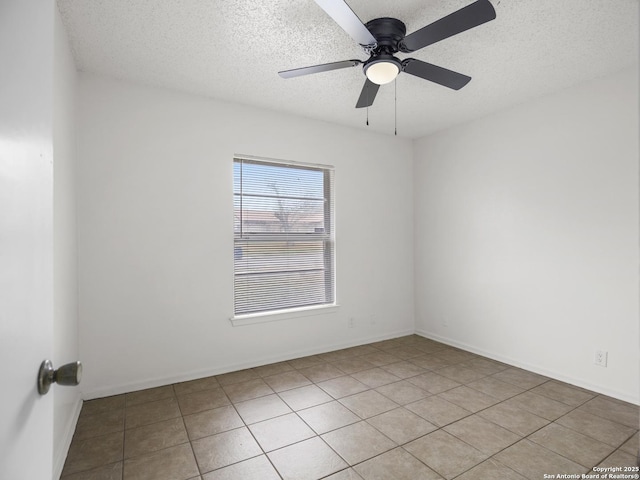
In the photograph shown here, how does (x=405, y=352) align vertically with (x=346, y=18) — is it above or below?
below

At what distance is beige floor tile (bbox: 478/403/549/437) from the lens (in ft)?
7.50

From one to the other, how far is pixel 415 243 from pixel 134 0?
3.83 m

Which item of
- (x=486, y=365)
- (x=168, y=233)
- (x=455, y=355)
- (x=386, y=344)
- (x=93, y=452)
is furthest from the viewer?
(x=386, y=344)

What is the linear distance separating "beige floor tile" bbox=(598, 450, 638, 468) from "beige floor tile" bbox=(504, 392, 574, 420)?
0.43 m

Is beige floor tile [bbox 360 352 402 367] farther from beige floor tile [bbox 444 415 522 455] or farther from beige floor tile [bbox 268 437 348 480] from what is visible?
beige floor tile [bbox 268 437 348 480]

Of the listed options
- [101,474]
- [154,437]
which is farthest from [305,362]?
[101,474]

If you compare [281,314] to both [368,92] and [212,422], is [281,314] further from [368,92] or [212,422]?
[368,92]

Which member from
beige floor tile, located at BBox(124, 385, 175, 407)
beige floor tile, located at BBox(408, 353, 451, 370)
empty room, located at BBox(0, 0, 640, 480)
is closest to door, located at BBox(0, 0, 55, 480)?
empty room, located at BBox(0, 0, 640, 480)

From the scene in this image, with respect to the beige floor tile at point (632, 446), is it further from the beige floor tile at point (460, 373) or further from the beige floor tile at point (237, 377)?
the beige floor tile at point (237, 377)

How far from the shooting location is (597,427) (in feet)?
7.52

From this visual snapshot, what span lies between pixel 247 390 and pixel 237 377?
310 millimetres

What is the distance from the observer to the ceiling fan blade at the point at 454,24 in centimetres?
158

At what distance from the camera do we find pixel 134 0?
6.30ft

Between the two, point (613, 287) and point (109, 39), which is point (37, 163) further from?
point (613, 287)
